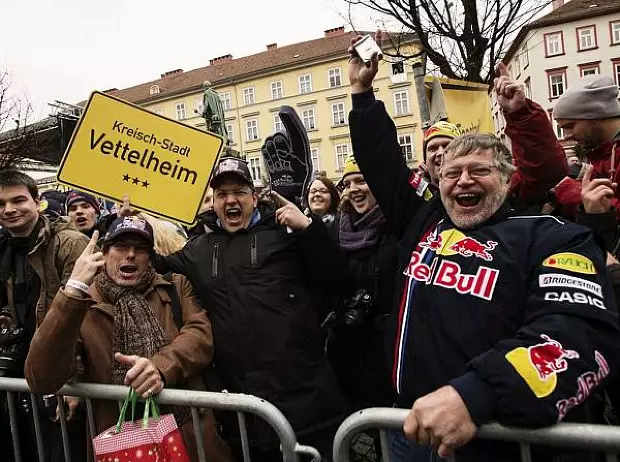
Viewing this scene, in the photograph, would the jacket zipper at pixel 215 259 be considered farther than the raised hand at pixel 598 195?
Yes

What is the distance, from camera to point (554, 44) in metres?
39.1

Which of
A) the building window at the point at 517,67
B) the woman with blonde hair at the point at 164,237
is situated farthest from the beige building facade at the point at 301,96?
the woman with blonde hair at the point at 164,237

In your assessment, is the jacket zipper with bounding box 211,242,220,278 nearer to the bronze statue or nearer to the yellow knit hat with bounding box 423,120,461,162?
the yellow knit hat with bounding box 423,120,461,162

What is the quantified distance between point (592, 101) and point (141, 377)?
7.35 ft

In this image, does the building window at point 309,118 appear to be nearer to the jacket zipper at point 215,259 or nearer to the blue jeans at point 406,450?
the jacket zipper at point 215,259

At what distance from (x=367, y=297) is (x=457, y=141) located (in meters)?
1.02

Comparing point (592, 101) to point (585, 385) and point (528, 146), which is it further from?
point (585, 385)

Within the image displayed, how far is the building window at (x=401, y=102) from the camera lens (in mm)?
43625

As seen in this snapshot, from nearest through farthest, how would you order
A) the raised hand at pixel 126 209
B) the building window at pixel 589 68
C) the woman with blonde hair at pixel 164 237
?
the raised hand at pixel 126 209
the woman with blonde hair at pixel 164 237
the building window at pixel 589 68

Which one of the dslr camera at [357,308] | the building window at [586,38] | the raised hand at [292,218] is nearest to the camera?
the raised hand at [292,218]

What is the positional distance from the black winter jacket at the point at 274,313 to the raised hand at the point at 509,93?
1026 mm

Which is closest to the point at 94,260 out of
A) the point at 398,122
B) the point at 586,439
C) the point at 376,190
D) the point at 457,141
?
the point at 376,190

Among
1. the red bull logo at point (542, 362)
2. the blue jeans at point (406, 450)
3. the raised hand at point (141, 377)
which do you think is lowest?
the blue jeans at point (406, 450)

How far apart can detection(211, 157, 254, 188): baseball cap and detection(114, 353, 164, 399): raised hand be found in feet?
3.40
